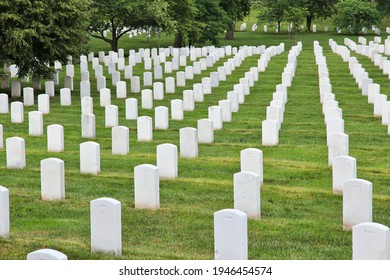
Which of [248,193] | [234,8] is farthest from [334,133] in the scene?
[234,8]

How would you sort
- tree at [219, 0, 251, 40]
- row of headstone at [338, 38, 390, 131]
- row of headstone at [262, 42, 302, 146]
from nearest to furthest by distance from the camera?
1. row of headstone at [262, 42, 302, 146]
2. row of headstone at [338, 38, 390, 131]
3. tree at [219, 0, 251, 40]

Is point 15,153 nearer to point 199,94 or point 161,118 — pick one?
point 161,118

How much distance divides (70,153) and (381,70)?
2157 cm

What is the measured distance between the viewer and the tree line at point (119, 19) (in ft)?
96.2

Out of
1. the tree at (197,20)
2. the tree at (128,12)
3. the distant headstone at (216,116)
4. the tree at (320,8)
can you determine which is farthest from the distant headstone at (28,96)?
the tree at (320,8)

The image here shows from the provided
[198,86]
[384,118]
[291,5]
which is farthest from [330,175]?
[291,5]

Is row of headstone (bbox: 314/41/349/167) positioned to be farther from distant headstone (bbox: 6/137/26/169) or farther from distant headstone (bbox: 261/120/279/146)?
distant headstone (bbox: 6/137/26/169)

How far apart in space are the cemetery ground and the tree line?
10.4 ft

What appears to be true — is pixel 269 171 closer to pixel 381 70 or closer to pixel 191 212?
pixel 191 212

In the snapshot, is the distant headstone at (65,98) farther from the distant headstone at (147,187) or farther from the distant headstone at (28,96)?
the distant headstone at (147,187)

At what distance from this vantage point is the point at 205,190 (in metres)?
15.6

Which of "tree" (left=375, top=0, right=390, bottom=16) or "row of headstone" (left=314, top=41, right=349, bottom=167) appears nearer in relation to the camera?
"row of headstone" (left=314, top=41, right=349, bottom=167)

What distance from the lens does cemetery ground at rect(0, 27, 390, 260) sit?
12.1 metres

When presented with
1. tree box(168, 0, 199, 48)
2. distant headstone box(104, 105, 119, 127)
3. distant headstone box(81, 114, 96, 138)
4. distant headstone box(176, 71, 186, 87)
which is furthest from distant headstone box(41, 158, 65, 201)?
tree box(168, 0, 199, 48)
